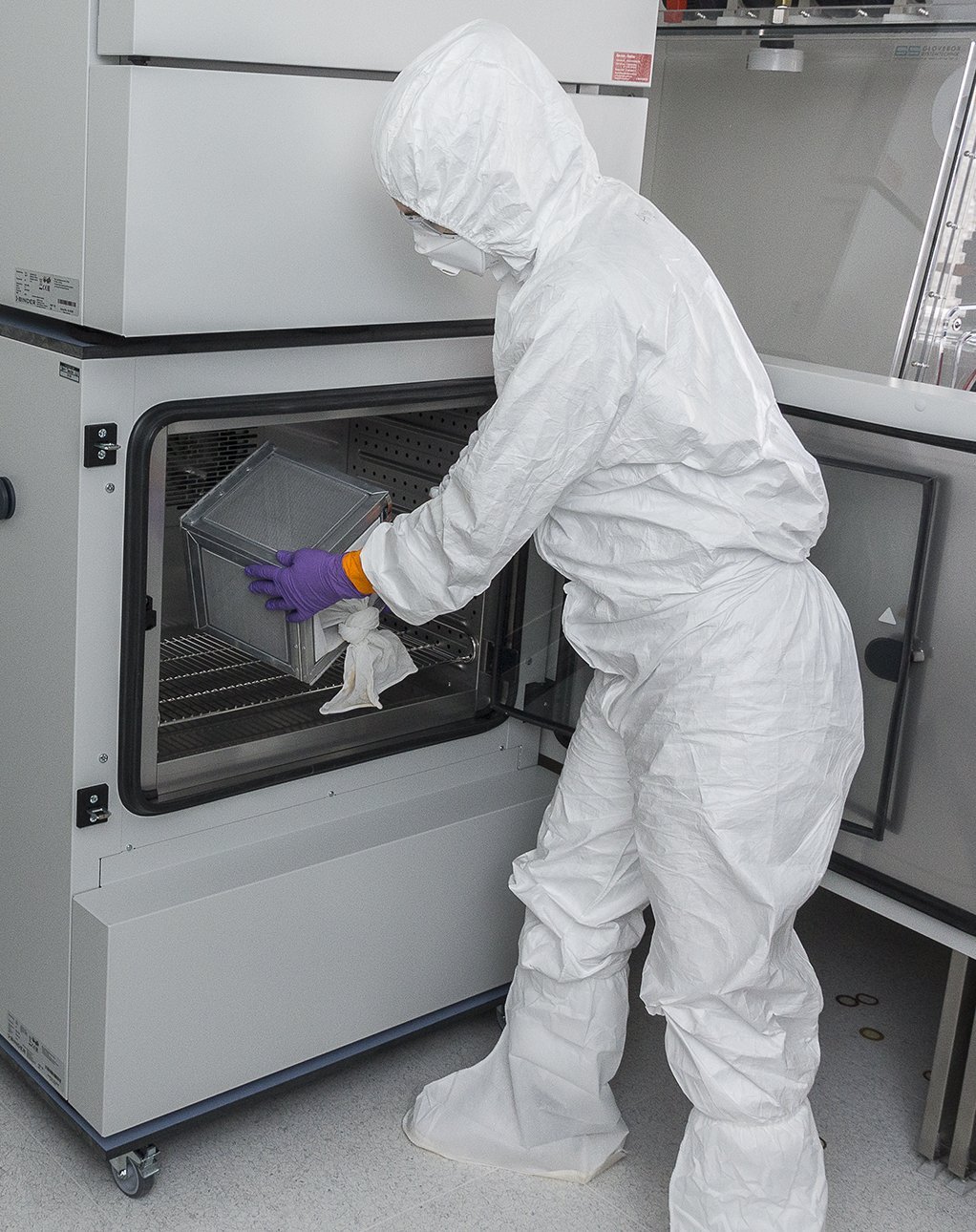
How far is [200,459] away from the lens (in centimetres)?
213

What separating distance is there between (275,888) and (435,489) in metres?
0.59

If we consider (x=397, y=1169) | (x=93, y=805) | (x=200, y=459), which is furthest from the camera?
(x=200, y=459)

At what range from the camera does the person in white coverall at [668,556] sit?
159cm

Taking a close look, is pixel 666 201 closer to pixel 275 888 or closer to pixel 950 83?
pixel 950 83

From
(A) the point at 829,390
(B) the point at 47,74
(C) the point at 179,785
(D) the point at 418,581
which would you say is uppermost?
(B) the point at 47,74

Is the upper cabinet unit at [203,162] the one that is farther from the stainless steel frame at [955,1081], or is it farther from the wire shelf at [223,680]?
the stainless steel frame at [955,1081]

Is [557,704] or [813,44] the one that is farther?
[813,44]

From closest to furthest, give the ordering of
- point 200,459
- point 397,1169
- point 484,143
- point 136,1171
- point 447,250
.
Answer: point 484,143
point 447,250
point 136,1171
point 397,1169
point 200,459

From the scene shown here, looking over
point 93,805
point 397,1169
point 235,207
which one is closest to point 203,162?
point 235,207

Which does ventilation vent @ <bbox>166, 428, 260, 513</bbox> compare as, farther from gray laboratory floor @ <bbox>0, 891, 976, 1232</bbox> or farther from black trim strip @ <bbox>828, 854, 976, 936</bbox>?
black trim strip @ <bbox>828, 854, 976, 936</bbox>

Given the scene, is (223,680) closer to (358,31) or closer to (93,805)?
(93,805)

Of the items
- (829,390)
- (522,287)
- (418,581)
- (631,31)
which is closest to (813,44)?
(631,31)

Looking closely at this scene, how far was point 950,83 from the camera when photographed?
114 inches

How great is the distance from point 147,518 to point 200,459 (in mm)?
430
